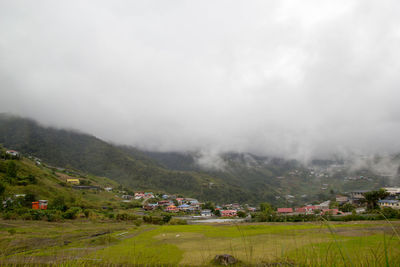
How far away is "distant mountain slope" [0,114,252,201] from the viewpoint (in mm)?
139375

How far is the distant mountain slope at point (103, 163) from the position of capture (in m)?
139

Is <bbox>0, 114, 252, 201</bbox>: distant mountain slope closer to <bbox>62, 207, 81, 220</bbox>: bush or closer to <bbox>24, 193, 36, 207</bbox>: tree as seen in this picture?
<bbox>24, 193, 36, 207</bbox>: tree

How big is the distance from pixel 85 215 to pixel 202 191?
93.6 meters

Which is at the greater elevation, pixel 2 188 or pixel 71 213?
pixel 2 188

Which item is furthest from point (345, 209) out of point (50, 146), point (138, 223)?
point (50, 146)

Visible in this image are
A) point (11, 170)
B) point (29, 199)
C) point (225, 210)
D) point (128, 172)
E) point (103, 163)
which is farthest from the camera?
point (103, 163)

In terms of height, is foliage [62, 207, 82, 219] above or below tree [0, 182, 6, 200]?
below

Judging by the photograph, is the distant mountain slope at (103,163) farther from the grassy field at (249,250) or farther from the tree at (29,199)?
the grassy field at (249,250)

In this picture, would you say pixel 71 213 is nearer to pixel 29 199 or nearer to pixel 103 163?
pixel 29 199

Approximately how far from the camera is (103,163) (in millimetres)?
158625

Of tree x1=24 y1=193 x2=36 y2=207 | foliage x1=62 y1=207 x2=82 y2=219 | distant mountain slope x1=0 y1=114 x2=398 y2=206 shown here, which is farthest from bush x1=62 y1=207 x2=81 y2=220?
distant mountain slope x1=0 y1=114 x2=398 y2=206

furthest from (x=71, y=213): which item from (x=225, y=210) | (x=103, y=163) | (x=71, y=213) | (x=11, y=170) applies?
(x=103, y=163)

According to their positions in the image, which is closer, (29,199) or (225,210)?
(29,199)

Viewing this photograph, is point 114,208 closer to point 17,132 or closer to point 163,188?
point 163,188
